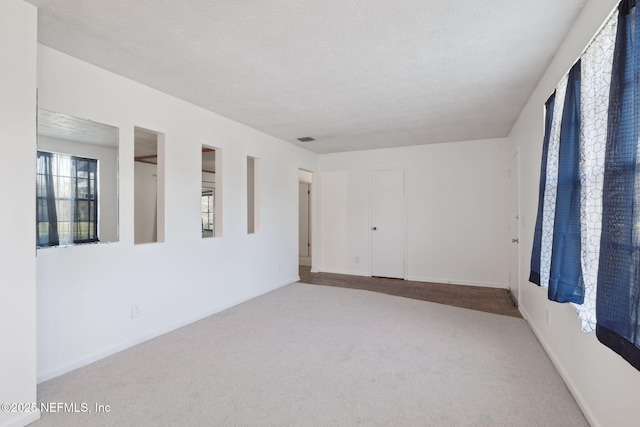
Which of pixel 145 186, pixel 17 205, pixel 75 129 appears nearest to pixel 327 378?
pixel 17 205

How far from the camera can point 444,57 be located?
2559 millimetres

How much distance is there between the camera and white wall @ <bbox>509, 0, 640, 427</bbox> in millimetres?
1541

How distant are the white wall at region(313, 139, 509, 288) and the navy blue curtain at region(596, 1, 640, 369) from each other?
4.33 meters

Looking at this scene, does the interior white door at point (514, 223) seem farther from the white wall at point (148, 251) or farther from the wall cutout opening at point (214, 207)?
the wall cutout opening at point (214, 207)

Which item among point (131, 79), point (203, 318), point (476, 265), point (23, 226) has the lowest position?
point (203, 318)

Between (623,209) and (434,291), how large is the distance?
13.3 feet

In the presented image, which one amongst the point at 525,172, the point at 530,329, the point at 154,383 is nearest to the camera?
the point at 154,383

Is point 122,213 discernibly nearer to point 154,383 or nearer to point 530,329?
point 154,383

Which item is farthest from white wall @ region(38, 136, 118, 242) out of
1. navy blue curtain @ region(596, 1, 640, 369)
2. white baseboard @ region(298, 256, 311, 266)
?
white baseboard @ region(298, 256, 311, 266)

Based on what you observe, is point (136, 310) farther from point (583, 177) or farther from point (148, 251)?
point (583, 177)

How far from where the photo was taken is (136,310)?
304 centimetres

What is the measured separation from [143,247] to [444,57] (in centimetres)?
315

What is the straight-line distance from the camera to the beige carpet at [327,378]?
76.8 inches

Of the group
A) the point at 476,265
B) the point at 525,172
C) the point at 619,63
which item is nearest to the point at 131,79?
the point at 619,63
